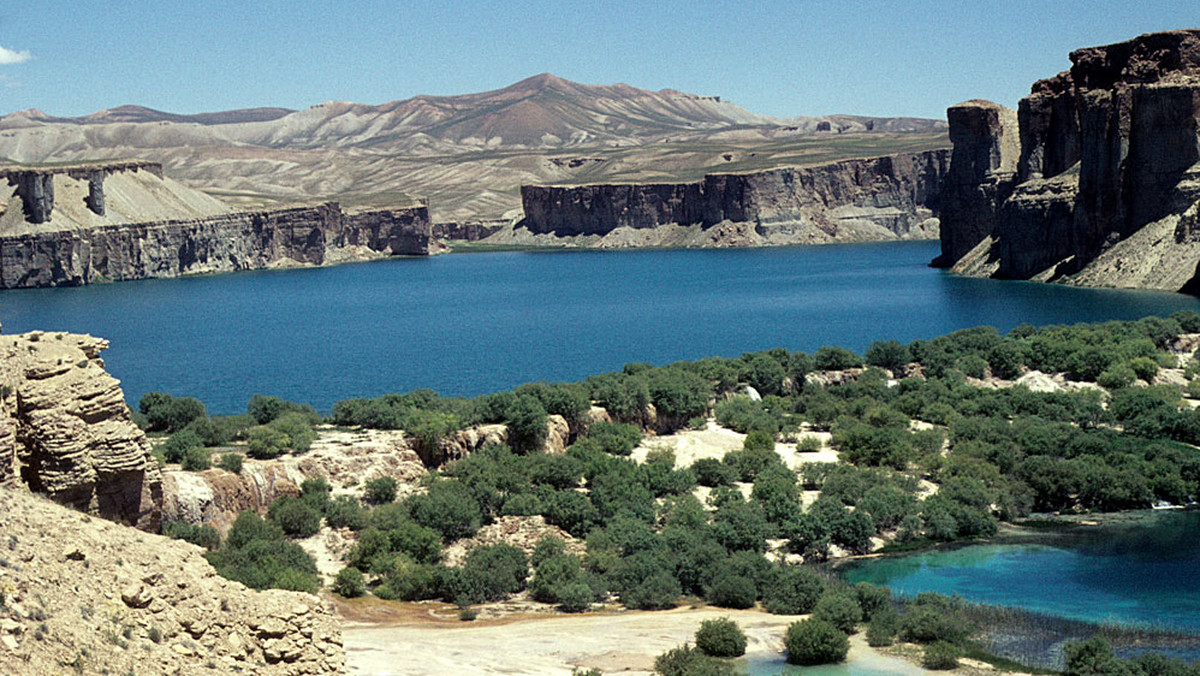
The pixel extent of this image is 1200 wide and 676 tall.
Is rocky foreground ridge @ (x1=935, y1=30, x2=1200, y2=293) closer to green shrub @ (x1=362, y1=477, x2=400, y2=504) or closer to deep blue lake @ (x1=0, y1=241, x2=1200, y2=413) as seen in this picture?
deep blue lake @ (x1=0, y1=241, x2=1200, y2=413)

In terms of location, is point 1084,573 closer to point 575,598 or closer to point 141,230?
point 575,598

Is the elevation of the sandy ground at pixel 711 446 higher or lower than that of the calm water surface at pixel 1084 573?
higher

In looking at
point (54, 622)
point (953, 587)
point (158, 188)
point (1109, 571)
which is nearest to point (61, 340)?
point (54, 622)

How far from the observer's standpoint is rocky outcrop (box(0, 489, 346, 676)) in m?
15.5

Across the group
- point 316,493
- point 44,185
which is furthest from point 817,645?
point 44,185

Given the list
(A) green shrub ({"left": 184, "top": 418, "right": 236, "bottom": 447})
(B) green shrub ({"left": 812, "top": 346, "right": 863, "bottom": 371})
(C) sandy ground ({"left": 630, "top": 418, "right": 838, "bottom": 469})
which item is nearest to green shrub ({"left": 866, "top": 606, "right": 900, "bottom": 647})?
(C) sandy ground ({"left": 630, "top": 418, "right": 838, "bottom": 469})

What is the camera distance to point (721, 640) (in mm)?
24859

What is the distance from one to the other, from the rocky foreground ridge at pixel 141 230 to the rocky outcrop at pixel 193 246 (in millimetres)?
125

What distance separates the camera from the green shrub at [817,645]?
24625mm

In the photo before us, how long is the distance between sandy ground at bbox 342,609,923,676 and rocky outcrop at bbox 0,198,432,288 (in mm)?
135687

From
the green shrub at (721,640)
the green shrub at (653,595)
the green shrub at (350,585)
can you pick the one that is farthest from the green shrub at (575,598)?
the green shrub at (350,585)

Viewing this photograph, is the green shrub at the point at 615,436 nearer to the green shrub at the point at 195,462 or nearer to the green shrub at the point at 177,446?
the green shrub at the point at 177,446

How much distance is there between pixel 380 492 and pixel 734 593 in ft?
37.2

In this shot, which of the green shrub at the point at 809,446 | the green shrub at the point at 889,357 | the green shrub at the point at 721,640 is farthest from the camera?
the green shrub at the point at 889,357
